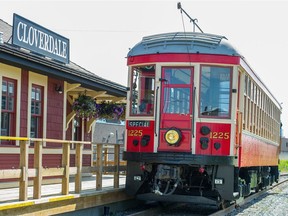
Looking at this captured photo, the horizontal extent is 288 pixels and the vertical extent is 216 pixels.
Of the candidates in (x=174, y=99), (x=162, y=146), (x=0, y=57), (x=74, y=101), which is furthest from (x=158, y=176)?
(x=74, y=101)

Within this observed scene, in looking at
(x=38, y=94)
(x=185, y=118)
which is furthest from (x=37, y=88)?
(x=185, y=118)

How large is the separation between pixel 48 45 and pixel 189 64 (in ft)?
13.9

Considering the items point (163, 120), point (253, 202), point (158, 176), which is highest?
point (163, 120)

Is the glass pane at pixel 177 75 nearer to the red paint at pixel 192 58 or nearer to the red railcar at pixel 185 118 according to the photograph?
the red railcar at pixel 185 118

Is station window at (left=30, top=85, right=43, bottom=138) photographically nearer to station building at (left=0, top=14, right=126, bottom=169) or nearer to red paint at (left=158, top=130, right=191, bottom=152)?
station building at (left=0, top=14, right=126, bottom=169)

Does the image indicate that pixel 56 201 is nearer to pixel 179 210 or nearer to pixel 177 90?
pixel 177 90

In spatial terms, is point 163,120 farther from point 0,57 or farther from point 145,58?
point 0,57

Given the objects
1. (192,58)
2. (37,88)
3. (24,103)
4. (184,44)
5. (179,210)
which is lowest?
(179,210)

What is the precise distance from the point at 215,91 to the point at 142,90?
1488 millimetres

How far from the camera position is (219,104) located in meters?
10.8

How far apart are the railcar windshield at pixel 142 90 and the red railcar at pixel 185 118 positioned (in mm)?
20

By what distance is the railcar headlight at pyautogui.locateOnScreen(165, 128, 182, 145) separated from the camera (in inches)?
422

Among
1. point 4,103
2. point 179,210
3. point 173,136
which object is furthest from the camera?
point 179,210

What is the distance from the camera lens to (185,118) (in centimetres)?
1077
